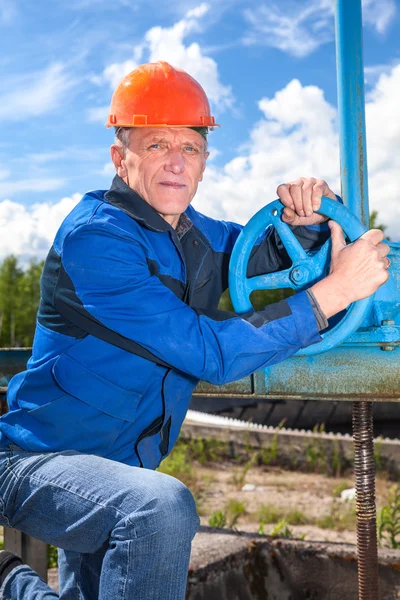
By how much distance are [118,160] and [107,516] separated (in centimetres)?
94

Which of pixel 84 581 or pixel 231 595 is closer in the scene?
pixel 84 581

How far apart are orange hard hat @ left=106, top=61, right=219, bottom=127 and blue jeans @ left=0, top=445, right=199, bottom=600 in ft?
2.86

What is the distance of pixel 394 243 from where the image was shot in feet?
6.24

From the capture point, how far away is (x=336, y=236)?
184cm

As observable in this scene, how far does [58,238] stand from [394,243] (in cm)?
88

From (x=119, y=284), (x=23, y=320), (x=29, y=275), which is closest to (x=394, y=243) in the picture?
(x=119, y=284)

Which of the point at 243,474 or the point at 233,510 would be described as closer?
the point at 233,510

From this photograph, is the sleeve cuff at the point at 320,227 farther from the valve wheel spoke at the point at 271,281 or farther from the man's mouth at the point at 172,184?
the man's mouth at the point at 172,184

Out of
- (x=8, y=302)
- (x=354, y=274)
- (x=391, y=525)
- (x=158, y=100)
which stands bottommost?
(x=391, y=525)

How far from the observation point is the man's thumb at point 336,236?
182 cm

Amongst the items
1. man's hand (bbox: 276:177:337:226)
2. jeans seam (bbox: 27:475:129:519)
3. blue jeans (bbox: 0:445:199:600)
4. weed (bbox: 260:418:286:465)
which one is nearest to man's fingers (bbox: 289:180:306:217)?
man's hand (bbox: 276:177:337:226)

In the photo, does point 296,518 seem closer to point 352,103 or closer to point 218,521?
point 218,521

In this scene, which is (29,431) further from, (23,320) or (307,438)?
(23,320)

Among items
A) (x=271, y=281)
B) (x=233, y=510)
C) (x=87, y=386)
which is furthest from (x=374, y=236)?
(x=233, y=510)
